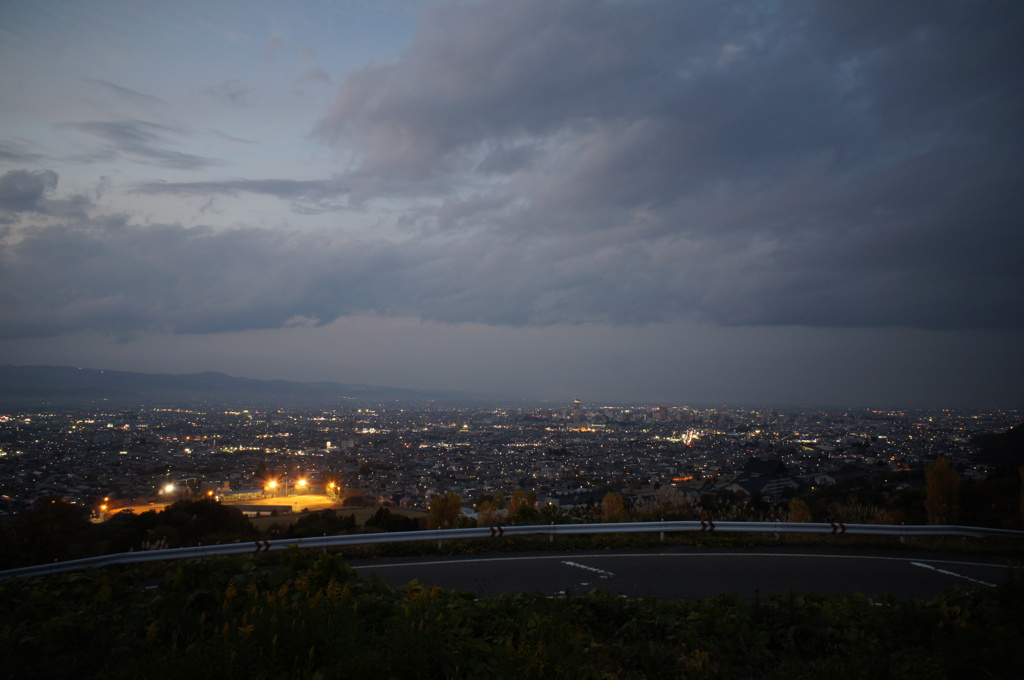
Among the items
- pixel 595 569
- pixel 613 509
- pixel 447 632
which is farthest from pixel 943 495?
pixel 447 632

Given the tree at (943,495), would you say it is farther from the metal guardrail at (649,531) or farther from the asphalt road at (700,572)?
the asphalt road at (700,572)

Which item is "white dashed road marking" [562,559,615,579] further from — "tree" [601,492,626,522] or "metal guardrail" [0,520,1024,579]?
"tree" [601,492,626,522]

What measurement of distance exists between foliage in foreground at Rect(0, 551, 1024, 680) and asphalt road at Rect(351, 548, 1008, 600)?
66.3 inches

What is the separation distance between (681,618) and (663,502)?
896 centimetres

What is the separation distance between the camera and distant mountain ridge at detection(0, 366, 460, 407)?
41094 millimetres

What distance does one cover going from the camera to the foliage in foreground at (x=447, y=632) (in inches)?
162

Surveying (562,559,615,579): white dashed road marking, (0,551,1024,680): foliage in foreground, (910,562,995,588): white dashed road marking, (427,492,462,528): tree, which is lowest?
(427,492,462,528): tree

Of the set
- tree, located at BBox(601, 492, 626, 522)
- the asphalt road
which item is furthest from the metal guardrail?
tree, located at BBox(601, 492, 626, 522)

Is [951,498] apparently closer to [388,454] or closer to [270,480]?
[270,480]

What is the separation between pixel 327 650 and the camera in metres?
4.20

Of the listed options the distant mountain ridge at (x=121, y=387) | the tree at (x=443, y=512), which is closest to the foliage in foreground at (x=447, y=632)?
the tree at (x=443, y=512)

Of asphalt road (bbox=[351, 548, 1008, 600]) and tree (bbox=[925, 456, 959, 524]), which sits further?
tree (bbox=[925, 456, 959, 524])

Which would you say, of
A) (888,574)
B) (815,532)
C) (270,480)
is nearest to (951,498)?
(815,532)

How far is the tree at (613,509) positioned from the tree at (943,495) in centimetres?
800
